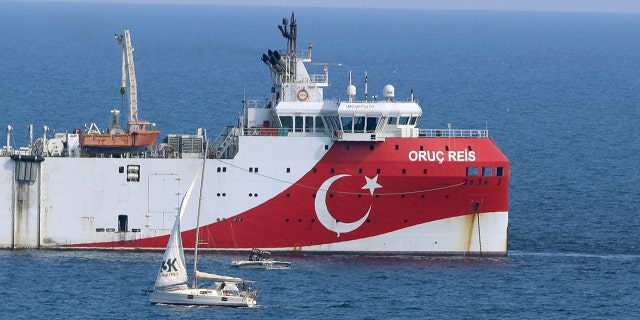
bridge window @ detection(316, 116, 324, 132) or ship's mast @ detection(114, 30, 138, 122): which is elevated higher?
ship's mast @ detection(114, 30, 138, 122)

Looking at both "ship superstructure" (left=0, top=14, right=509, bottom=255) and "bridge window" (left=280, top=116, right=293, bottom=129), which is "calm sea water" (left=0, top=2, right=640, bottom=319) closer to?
→ "ship superstructure" (left=0, top=14, right=509, bottom=255)

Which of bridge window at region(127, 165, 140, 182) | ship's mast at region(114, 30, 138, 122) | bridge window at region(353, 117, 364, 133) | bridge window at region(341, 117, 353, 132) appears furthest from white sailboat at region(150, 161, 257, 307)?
ship's mast at region(114, 30, 138, 122)

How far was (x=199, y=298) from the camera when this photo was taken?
6856 cm

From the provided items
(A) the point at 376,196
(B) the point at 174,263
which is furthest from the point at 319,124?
(B) the point at 174,263

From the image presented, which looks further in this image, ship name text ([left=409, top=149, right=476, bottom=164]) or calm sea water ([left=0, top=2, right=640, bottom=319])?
ship name text ([left=409, top=149, right=476, bottom=164])

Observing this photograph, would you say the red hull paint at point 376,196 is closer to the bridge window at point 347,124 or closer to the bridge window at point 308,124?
the bridge window at point 347,124

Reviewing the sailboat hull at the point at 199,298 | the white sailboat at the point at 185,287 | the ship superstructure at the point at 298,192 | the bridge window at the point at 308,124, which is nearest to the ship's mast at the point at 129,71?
the ship superstructure at the point at 298,192

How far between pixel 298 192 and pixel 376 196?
316cm

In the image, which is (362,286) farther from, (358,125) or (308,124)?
(308,124)

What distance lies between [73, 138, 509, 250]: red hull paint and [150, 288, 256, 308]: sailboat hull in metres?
6.84

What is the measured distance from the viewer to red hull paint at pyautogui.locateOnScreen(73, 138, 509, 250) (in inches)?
2960

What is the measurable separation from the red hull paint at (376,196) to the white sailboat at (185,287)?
6068 mm

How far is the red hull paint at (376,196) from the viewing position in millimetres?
75188

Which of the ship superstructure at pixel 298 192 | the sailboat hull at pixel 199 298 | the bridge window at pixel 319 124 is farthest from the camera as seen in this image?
the bridge window at pixel 319 124
